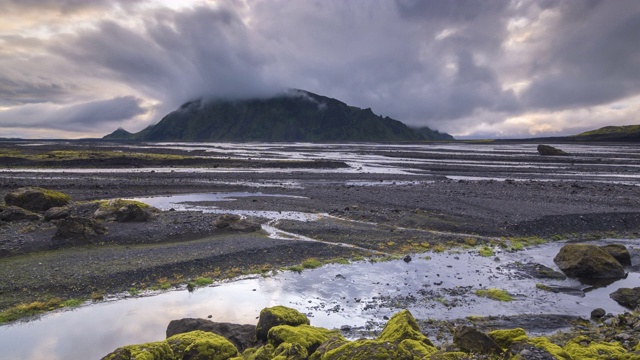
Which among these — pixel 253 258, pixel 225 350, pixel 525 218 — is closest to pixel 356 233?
pixel 253 258

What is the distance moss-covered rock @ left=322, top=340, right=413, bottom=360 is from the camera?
26.7 feet

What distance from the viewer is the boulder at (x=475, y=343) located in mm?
8973

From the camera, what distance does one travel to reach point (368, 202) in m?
35.0

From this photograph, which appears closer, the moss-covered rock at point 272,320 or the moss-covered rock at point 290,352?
the moss-covered rock at point 290,352

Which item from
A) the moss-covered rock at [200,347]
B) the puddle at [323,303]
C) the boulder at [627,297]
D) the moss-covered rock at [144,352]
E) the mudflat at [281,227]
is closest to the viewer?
the moss-covered rock at [144,352]

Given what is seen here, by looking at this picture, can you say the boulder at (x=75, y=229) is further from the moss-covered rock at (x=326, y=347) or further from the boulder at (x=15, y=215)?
the moss-covered rock at (x=326, y=347)

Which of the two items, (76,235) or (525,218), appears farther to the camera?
(525,218)

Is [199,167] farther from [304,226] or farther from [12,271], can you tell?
[12,271]

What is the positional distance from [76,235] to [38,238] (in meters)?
2.01

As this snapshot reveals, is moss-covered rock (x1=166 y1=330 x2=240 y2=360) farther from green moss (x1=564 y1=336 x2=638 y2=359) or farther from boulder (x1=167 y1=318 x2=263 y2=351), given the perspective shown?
green moss (x1=564 y1=336 x2=638 y2=359)

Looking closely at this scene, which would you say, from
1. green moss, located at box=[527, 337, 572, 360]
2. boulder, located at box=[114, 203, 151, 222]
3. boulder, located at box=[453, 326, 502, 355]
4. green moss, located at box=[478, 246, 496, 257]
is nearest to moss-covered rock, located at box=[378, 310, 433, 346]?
boulder, located at box=[453, 326, 502, 355]

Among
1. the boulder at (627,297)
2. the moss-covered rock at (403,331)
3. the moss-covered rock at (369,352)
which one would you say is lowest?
the boulder at (627,297)

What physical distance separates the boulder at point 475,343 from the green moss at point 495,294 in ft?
21.9

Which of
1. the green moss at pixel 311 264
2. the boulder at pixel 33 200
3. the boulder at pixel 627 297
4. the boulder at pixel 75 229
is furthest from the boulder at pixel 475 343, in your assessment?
the boulder at pixel 33 200
